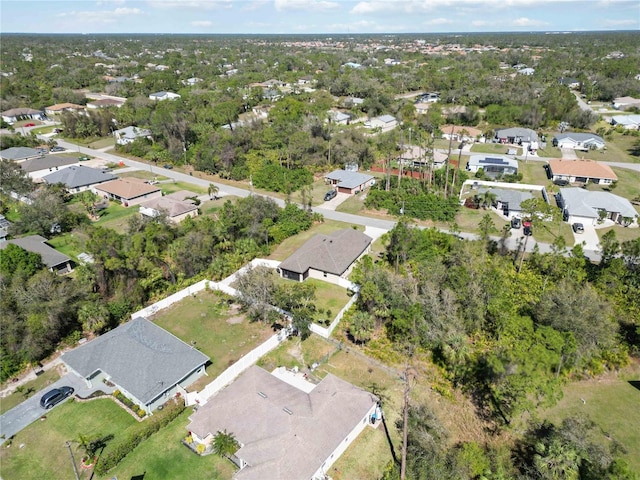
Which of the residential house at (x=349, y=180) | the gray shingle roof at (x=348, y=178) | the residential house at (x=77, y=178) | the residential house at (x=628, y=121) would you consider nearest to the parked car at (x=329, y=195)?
the residential house at (x=349, y=180)


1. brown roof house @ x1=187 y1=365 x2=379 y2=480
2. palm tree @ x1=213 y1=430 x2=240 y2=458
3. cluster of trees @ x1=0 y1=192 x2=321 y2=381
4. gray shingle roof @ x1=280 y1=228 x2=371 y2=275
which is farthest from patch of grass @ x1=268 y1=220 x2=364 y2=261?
palm tree @ x1=213 y1=430 x2=240 y2=458

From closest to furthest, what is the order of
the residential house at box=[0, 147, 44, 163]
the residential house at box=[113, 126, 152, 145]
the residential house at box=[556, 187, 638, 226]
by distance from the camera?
the residential house at box=[556, 187, 638, 226]
the residential house at box=[0, 147, 44, 163]
the residential house at box=[113, 126, 152, 145]

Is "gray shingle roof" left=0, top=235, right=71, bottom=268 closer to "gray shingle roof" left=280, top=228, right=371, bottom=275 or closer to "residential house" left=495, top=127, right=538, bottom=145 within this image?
"gray shingle roof" left=280, top=228, right=371, bottom=275

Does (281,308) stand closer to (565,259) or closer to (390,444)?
(390,444)

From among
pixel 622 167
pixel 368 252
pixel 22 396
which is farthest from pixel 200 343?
pixel 622 167

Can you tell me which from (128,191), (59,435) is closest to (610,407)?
(59,435)
